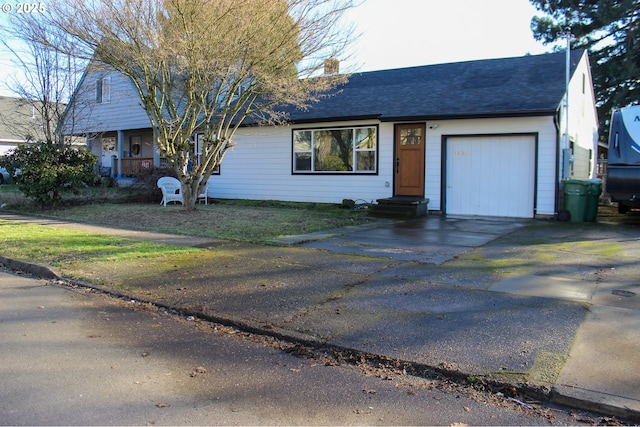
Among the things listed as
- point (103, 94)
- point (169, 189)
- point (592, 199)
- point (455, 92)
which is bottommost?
point (592, 199)

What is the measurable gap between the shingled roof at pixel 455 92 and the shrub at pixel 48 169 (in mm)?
6948

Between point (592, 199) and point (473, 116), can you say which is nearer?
point (592, 199)

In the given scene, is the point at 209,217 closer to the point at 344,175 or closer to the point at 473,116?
the point at 344,175

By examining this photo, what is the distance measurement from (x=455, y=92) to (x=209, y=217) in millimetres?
8708

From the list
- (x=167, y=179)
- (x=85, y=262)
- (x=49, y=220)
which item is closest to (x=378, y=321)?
(x=85, y=262)

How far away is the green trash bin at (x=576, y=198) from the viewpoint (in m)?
13.0

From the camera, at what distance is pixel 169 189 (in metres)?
18.1

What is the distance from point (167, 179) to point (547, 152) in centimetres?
1257

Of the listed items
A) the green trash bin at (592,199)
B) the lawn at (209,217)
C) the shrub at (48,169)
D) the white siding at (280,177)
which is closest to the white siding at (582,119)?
the green trash bin at (592,199)

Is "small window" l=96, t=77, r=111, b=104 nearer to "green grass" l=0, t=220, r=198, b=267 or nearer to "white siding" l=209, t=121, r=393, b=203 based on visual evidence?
"white siding" l=209, t=121, r=393, b=203

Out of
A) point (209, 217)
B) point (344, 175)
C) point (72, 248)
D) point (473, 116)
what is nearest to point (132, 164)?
point (344, 175)

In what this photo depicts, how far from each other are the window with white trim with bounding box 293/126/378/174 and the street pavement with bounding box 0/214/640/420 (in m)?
6.80

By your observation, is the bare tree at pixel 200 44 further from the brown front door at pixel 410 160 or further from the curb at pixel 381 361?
the curb at pixel 381 361

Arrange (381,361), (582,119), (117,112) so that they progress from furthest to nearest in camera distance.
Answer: (117,112) → (582,119) → (381,361)
